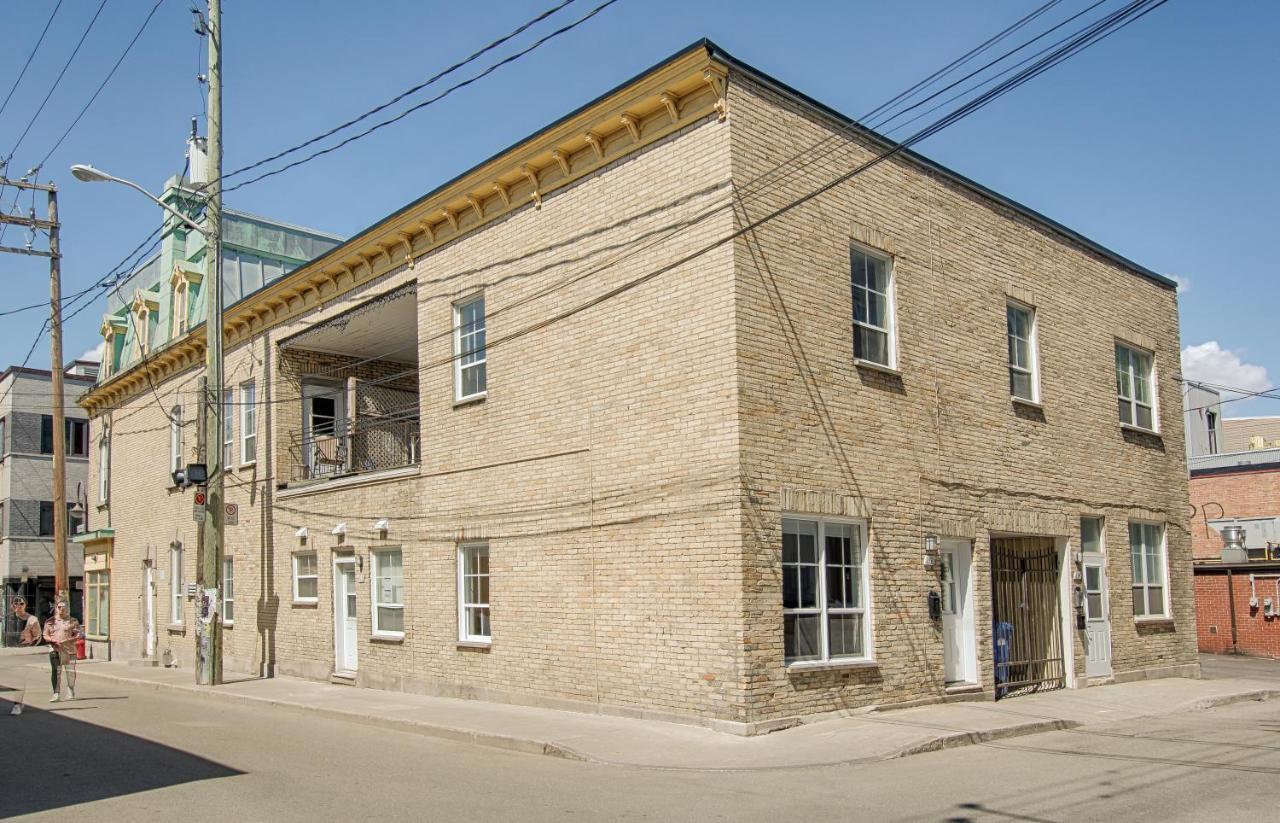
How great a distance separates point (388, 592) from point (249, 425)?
706 centimetres

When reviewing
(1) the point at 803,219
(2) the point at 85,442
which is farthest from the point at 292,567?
(2) the point at 85,442

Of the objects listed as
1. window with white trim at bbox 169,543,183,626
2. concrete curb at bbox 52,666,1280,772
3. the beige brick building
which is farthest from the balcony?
window with white trim at bbox 169,543,183,626

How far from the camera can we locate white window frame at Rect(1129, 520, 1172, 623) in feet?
62.9

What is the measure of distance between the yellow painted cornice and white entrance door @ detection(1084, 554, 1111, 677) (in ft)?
33.3

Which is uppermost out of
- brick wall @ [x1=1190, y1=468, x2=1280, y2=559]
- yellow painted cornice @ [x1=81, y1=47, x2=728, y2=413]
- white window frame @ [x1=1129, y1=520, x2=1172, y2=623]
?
yellow painted cornice @ [x1=81, y1=47, x2=728, y2=413]

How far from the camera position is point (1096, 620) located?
58.9ft

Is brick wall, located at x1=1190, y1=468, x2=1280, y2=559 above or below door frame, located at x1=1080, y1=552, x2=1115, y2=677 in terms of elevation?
above

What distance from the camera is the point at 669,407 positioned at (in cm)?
1332

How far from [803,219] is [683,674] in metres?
5.75

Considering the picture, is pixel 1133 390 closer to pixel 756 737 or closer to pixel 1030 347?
pixel 1030 347

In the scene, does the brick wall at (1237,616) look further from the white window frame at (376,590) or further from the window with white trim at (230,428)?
the window with white trim at (230,428)

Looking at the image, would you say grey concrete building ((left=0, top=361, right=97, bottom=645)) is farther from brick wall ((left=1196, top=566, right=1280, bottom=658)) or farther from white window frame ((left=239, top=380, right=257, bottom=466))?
brick wall ((left=1196, top=566, right=1280, bottom=658))

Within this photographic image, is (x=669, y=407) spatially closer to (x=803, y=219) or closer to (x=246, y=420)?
(x=803, y=219)

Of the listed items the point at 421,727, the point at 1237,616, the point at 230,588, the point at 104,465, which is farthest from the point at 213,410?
the point at 1237,616
